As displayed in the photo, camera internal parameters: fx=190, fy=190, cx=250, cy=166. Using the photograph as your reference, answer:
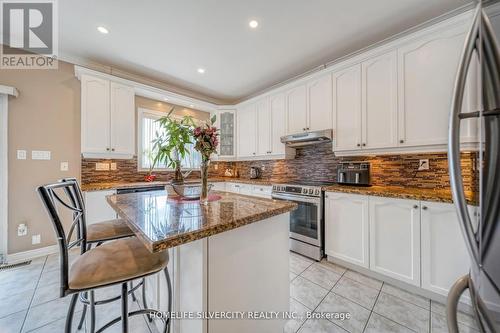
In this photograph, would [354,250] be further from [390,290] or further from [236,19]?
[236,19]

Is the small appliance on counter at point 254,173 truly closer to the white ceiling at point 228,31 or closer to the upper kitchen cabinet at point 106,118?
the white ceiling at point 228,31

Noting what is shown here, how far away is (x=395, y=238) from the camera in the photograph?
1.88 meters

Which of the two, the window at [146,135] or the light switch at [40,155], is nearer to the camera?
the light switch at [40,155]

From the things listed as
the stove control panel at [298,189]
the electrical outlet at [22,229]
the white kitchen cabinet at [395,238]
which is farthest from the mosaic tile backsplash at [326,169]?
the electrical outlet at [22,229]

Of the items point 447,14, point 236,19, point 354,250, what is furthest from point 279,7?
point 354,250

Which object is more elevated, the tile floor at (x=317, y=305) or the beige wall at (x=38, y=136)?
the beige wall at (x=38, y=136)

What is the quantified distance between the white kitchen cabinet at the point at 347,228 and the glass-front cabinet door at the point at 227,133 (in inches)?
99.0

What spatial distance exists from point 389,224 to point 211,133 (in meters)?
1.95

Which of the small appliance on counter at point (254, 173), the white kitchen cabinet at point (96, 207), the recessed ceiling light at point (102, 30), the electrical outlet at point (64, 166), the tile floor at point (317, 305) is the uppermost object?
A: the recessed ceiling light at point (102, 30)

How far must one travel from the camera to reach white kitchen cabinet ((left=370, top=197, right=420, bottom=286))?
1.77 metres

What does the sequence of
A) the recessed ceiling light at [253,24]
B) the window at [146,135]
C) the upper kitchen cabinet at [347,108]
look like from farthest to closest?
the window at [146,135] < the upper kitchen cabinet at [347,108] < the recessed ceiling light at [253,24]

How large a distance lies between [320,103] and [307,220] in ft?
5.57

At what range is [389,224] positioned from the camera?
6.27 ft

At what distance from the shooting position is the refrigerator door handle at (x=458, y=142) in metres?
0.60
